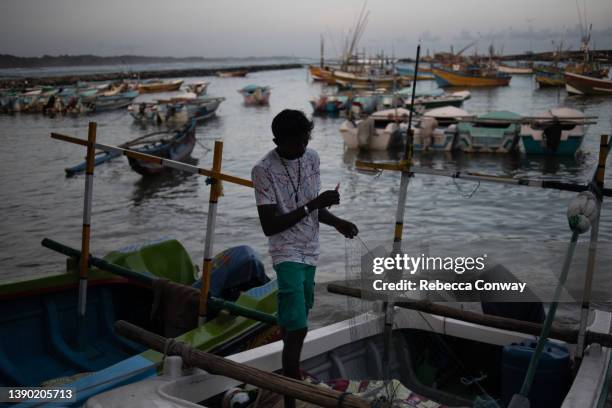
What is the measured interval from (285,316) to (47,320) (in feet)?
10.1

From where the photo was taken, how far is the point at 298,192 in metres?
3.64

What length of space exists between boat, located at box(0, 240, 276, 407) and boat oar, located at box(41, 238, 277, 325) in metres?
0.02

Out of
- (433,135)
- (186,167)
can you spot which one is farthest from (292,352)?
(433,135)

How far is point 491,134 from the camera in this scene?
22594 mm

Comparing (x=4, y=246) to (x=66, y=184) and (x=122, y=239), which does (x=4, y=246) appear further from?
(x=66, y=184)

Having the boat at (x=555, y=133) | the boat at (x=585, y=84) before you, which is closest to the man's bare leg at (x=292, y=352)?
the boat at (x=555, y=133)

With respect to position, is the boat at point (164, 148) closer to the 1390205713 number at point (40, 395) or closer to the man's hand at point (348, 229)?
the 1390205713 number at point (40, 395)

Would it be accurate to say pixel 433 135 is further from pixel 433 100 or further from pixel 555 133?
pixel 433 100

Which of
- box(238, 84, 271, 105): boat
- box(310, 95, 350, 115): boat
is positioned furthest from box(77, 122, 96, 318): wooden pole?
box(238, 84, 271, 105): boat

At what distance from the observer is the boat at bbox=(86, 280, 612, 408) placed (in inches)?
141

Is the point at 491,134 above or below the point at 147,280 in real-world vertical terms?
above

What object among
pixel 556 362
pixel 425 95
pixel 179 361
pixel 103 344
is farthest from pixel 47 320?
pixel 425 95

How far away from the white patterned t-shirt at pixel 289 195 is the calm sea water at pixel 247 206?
1.69 m

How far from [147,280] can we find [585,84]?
136 feet
